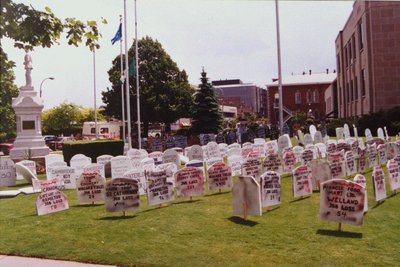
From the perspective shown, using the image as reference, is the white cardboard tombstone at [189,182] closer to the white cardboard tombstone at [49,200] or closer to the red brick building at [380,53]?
the white cardboard tombstone at [49,200]

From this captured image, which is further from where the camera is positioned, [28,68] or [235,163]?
[28,68]

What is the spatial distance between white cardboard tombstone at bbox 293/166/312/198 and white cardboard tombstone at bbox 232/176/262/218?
1.80 m

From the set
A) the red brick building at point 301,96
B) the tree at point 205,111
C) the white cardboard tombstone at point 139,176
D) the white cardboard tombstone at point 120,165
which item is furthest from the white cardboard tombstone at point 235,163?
the red brick building at point 301,96

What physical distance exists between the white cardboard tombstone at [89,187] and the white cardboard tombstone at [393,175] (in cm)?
653

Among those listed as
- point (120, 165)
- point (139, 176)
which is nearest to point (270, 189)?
point (139, 176)

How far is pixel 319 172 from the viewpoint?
10.2m

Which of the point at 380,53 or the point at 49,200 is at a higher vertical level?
the point at 380,53

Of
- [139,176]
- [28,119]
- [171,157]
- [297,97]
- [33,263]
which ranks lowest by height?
[33,263]

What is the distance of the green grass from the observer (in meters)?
6.02

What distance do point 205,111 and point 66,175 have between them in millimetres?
25307

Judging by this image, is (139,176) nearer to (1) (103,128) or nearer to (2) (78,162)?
(2) (78,162)

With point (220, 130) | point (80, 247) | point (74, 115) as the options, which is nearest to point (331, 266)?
point (80, 247)

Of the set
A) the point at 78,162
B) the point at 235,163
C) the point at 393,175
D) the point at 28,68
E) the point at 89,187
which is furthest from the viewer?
the point at 28,68

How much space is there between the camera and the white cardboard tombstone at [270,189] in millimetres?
8477
